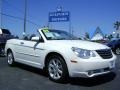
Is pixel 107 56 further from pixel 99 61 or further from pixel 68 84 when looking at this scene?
pixel 68 84

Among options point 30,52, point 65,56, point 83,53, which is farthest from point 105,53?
point 30,52

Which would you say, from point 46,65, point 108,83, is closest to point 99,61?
point 108,83

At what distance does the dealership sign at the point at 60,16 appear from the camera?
99.4ft

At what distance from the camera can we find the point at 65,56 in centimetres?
689

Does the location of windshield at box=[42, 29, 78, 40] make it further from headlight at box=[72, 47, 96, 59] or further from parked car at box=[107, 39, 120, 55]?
parked car at box=[107, 39, 120, 55]

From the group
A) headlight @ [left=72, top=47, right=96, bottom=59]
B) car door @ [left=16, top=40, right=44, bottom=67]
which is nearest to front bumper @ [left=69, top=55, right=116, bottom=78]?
headlight @ [left=72, top=47, right=96, bottom=59]

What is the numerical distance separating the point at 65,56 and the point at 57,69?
22.8 inches

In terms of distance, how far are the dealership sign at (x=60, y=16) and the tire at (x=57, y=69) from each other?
23.0m

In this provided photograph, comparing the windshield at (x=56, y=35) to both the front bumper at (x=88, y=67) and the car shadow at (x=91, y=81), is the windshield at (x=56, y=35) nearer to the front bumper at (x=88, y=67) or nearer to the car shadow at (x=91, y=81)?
the car shadow at (x=91, y=81)

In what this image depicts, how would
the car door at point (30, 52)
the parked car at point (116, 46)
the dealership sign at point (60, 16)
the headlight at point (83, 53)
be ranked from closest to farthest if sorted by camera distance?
the headlight at point (83, 53), the car door at point (30, 52), the parked car at point (116, 46), the dealership sign at point (60, 16)

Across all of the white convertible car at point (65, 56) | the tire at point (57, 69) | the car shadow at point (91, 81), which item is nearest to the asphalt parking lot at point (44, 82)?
the car shadow at point (91, 81)

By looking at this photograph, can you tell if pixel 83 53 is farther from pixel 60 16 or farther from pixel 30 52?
pixel 60 16

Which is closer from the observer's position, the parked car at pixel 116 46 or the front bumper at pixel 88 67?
the front bumper at pixel 88 67

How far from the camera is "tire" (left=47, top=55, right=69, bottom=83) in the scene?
6.98m
